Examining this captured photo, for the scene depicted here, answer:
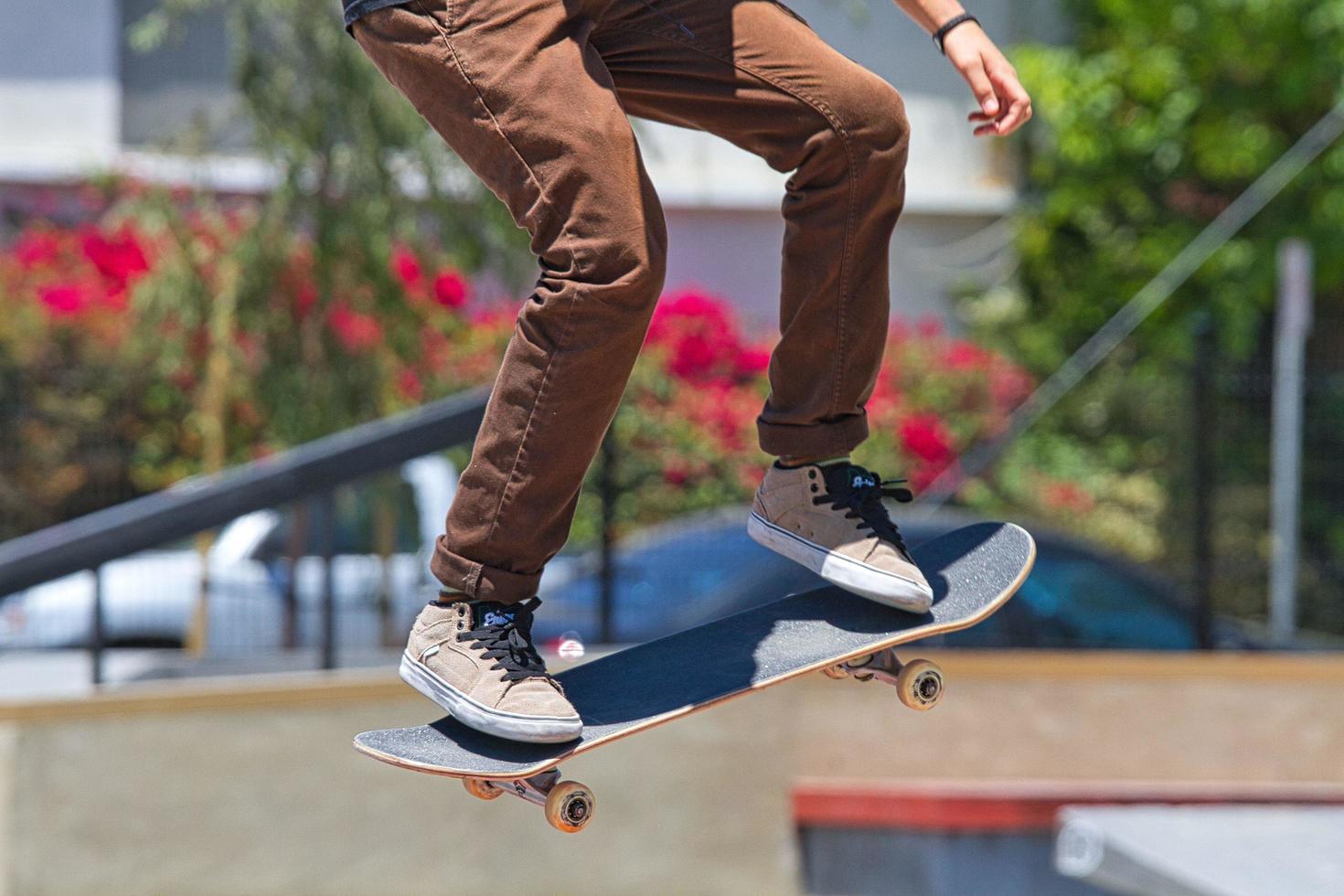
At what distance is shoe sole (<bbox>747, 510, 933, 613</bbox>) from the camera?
7.59 ft

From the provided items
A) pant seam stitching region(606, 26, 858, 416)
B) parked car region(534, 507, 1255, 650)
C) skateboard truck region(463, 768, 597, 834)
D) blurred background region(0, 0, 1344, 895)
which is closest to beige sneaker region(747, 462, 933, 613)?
pant seam stitching region(606, 26, 858, 416)

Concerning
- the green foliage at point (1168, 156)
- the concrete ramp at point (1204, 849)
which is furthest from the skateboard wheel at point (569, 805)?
the green foliage at point (1168, 156)

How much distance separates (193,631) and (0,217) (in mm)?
6566

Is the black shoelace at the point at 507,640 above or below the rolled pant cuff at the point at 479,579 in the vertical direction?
below

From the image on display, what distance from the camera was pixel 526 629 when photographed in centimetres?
224

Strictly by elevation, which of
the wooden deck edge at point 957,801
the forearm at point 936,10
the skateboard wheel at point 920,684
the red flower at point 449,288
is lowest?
the wooden deck edge at point 957,801

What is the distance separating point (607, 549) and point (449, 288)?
1.86m

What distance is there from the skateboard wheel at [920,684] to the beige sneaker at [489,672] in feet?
1.94

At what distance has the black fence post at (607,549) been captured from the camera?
509 centimetres

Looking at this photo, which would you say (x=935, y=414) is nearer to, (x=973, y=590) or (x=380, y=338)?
(x=380, y=338)

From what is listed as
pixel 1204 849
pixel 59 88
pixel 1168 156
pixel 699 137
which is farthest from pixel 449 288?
pixel 1168 156

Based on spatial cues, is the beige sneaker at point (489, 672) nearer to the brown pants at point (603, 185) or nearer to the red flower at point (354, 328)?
the brown pants at point (603, 185)

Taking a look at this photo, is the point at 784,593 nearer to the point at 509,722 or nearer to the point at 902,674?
the point at 902,674

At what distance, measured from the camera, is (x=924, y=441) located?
785 cm
